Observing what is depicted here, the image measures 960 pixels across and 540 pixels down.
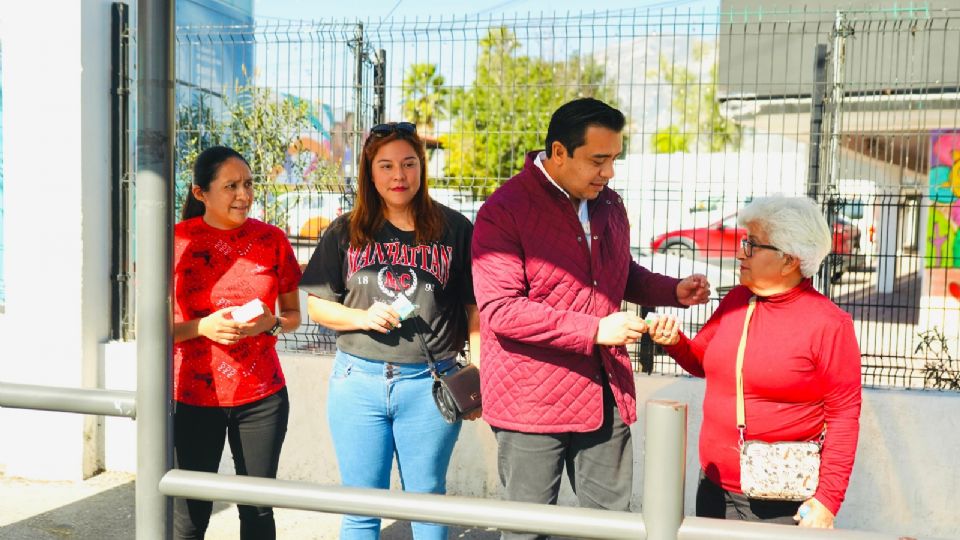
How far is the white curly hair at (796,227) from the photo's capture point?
274 centimetres

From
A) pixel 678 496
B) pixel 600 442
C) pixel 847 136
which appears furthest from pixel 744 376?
pixel 847 136

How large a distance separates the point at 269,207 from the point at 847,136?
10.7 feet

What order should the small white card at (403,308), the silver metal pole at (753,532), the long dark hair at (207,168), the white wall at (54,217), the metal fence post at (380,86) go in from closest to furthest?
the silver metal pole at (753,532)
the small white card at (403,308)
the long dark hair at (207,168)
the white wall at (54,217)
the metal fence post at (380,86)

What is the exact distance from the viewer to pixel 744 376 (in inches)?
107

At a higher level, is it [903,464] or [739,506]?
[739,506]

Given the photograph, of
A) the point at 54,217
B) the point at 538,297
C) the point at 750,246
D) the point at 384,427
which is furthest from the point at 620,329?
the point at 54,217

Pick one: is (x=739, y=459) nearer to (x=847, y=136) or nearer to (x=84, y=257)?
(x=847, y=136)

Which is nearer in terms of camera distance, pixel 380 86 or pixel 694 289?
pixel 694 289

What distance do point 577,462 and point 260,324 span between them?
113 cm

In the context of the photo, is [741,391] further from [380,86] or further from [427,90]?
[380,86]

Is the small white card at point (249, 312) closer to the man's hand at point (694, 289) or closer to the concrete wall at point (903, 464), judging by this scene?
the man's hand at point (694, 289)

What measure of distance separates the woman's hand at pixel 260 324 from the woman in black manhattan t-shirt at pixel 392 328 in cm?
15

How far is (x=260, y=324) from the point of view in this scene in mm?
3271

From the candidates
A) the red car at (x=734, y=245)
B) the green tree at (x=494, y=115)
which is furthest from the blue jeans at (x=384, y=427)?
the green tree at (x=494, y=115)
